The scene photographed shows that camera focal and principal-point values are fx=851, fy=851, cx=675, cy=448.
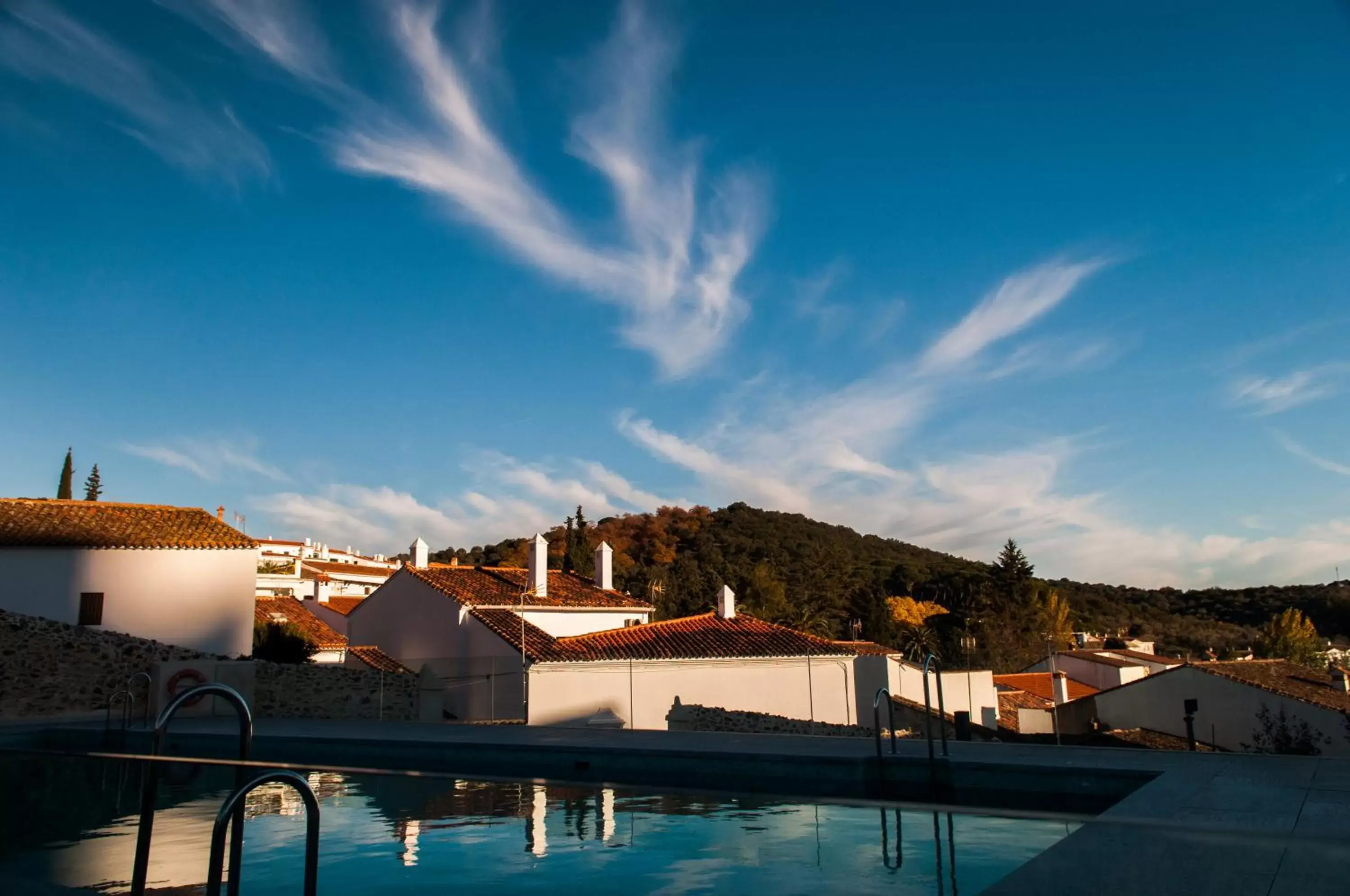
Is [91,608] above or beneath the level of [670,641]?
above

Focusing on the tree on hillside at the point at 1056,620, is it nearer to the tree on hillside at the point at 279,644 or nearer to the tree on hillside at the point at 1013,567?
the tree on hillside at the point at 1013,567

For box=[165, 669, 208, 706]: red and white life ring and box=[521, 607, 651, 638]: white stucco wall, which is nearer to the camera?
box=[165, 669, 208, 706]: red and white life ring

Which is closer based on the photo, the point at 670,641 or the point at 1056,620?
the point at 670,641

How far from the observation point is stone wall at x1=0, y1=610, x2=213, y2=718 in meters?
16.7

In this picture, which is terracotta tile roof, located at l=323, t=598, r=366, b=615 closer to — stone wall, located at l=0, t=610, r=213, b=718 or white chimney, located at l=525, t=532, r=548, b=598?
white chimney, located at l=525, t=532, r=548, b=598

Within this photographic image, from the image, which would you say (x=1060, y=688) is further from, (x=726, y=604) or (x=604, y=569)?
(x=604, y=569)

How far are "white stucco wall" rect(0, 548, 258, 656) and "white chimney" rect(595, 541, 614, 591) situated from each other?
12406 millimetres

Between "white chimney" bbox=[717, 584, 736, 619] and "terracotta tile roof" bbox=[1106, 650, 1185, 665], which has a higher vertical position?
"white chimney" bbox=[717, 584, 736, 619]

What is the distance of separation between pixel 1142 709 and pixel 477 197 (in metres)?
28.2

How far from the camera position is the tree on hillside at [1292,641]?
177 ft

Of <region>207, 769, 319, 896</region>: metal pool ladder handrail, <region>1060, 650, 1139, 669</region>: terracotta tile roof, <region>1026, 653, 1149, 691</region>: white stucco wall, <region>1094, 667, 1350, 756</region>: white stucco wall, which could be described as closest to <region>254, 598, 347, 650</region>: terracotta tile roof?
<region>207, 769, 319, 896</region>: metal pool ladder handrail

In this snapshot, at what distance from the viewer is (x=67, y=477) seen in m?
40.5

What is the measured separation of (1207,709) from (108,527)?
33.1 m

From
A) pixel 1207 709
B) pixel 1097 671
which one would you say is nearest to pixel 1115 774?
pixel 1207 709
